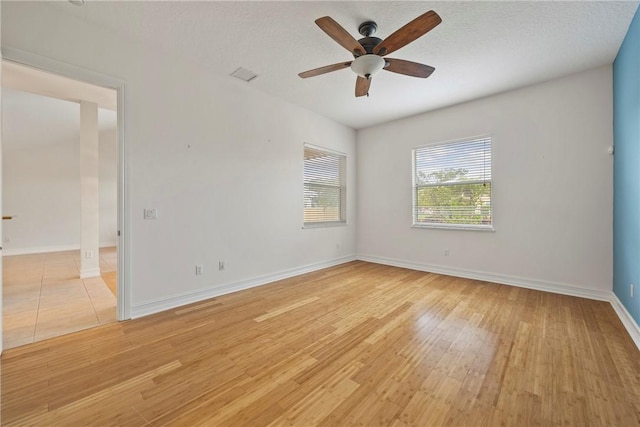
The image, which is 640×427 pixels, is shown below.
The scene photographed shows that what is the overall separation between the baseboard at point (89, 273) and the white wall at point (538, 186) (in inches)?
213

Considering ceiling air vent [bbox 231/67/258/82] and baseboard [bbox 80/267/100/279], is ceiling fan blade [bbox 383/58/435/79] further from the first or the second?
baseboard [bbox 80/267/100/279]

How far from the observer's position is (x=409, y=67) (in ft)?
8.11

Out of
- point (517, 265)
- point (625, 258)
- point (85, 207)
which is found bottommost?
point (517, 265)

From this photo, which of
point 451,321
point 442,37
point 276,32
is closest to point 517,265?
point 451,321

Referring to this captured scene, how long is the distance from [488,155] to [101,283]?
20.3ft

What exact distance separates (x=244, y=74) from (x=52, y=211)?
7.31 m

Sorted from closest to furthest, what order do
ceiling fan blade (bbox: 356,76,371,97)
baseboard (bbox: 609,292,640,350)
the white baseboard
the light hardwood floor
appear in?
the light hardwood floor
baseboard (bbox: 609,292,640,350)
the white baseboard
ceiling fan blade (bbox: 356,76,371,97)

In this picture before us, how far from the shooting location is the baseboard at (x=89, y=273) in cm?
416

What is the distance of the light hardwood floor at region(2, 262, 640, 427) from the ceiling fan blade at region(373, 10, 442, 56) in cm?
248

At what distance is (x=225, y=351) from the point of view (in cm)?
204

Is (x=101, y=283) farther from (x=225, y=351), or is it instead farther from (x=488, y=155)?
(x=488, y=155)

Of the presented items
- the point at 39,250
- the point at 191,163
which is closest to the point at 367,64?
the point at 191,163

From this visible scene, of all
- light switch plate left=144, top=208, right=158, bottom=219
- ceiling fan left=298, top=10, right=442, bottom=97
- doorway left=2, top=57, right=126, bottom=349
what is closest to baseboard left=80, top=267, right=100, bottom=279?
doorway left=2, top=57, right=126, bottom=349

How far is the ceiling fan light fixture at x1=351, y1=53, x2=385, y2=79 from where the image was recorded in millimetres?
2312
